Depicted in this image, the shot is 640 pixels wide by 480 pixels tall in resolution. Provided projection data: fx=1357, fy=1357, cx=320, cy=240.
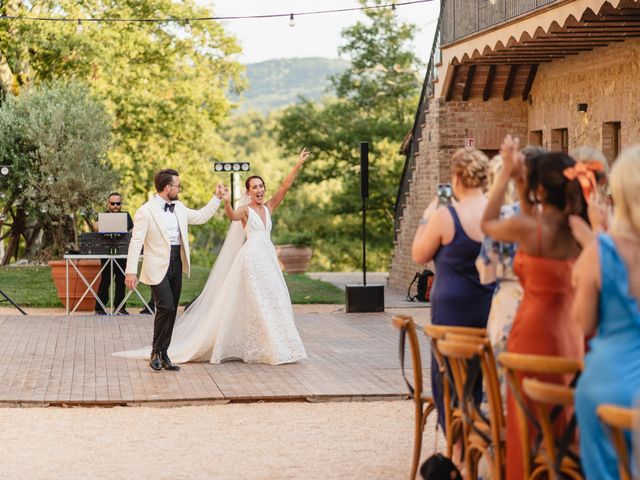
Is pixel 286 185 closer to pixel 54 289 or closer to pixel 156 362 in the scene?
pixel 156 362

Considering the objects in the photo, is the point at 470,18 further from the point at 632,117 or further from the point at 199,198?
the point at 199,198

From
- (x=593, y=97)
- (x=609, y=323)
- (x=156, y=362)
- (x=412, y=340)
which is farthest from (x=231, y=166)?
(x=609, y=323)

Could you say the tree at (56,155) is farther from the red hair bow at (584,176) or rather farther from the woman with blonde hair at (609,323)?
the woman with blonde hair at (609,323)

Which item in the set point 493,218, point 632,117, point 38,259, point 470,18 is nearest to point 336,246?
point 38,259

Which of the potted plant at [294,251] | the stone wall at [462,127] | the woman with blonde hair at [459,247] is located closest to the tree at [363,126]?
the potted plant at [294,251]

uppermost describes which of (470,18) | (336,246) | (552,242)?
(470,18)

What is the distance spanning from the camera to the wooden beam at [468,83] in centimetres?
2407

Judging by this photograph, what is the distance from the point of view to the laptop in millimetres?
20609

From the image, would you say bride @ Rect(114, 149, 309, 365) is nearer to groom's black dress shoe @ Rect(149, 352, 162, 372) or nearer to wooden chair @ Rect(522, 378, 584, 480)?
groom's black dress shoe @ Rect(149, 352, 162, 372)

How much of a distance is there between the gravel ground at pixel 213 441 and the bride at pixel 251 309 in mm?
2585

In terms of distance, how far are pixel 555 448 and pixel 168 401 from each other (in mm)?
6171

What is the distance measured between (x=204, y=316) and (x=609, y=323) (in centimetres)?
959

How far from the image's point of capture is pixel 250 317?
14.1 m

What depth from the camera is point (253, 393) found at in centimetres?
1181
